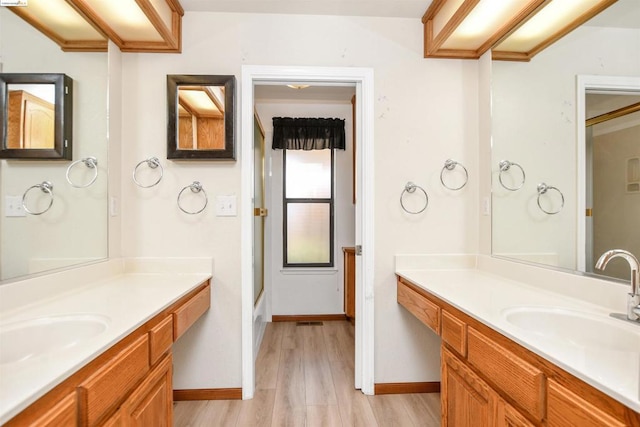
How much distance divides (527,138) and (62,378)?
2.11 metres

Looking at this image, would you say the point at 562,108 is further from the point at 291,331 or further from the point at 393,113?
the point at 291,331

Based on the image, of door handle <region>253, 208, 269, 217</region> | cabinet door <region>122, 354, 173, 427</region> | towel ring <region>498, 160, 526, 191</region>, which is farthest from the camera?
door handle <region>253, 208, 269, 217</region>

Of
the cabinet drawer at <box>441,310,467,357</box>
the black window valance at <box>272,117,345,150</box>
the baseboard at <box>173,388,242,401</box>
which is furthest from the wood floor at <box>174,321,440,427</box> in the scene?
the black window valance at <box>272,117,345,150</box>

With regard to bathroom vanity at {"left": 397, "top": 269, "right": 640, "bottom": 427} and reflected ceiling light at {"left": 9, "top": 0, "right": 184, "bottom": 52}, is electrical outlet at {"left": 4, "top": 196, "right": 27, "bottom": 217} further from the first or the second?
bathroom vanity at {"left": 397, "top": 269, "right": 640, "bottom": 427}

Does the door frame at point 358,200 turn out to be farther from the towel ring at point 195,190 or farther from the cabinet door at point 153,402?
the cabinet door at point 153,402

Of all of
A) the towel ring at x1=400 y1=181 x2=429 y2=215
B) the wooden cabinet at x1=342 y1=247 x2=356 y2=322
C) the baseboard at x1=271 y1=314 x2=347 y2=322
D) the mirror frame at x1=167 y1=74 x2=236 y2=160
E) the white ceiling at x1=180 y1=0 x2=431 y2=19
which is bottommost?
the baseboard at x1=271 y1=314 x2=347 y2=322

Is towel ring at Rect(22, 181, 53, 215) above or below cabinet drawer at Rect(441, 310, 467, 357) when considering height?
above

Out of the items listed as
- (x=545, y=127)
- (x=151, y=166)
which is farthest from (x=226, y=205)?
(x=545, y=127)

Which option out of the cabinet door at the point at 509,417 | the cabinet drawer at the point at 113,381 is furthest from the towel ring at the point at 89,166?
the cabinet door at the point at 509,417

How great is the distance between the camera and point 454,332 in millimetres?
1363

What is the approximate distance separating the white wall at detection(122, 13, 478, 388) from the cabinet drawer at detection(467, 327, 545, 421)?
3.05 ft

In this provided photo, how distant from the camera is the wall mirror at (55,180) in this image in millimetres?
1204

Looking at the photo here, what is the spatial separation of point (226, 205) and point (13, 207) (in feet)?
3.23

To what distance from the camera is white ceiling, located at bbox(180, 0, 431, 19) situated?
1928mm
